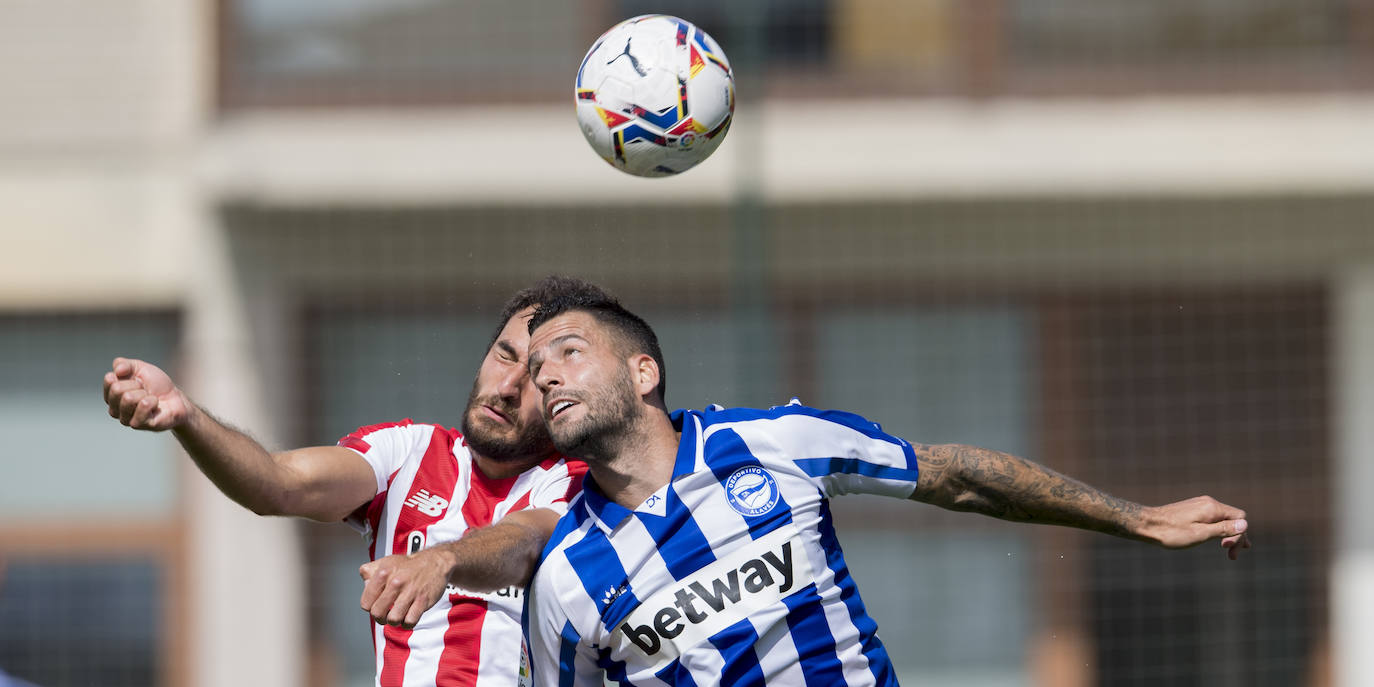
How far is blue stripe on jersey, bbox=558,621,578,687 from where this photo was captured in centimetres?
321

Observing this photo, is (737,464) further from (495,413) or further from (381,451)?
(381,451)

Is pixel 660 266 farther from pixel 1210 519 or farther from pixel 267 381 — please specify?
pixel 1210 519

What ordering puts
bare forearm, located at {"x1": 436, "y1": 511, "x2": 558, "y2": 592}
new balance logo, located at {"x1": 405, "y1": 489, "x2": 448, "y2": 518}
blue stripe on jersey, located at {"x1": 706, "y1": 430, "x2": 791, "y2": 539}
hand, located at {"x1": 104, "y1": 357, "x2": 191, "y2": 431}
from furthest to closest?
new balance logo, located at {"x1": 405, "y1": 489, "x2": 448, "y2": 518} < blue stripe on jersey, located at {"x1": 706, "y1": 430, "x2": 791, "y2": 539} < bare forearm, located at {"x1": 436, "y1": 511, "x2": 558, "y2": 592} < hand, located at {"x1": 104, "y1": 357, "x2": 191, "y2": 431}

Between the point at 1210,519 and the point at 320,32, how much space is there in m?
5.42

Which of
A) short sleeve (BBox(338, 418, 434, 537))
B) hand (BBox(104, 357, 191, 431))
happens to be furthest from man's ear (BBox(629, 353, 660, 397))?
hand (BBox(104, 357, 191, 431))

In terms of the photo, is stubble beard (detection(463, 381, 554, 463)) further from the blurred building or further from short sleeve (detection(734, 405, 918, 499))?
the blurred building

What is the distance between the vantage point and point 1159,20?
7.65 m

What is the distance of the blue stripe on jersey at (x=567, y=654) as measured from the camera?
10.5 ft

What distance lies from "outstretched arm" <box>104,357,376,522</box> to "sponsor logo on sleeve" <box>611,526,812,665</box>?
0.77 m

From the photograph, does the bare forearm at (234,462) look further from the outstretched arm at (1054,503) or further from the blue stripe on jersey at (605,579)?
the outstretched arm at (1054,503)

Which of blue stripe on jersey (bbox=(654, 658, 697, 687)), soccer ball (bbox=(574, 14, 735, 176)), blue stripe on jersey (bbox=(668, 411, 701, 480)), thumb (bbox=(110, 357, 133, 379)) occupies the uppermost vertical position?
soccer ball (bbox=(574, 14, 735, 176))

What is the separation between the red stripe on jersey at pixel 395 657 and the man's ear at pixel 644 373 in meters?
0.89

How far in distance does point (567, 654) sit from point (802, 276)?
4.66m

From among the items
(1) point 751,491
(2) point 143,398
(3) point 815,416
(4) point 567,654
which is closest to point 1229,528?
(3) point 815,416
